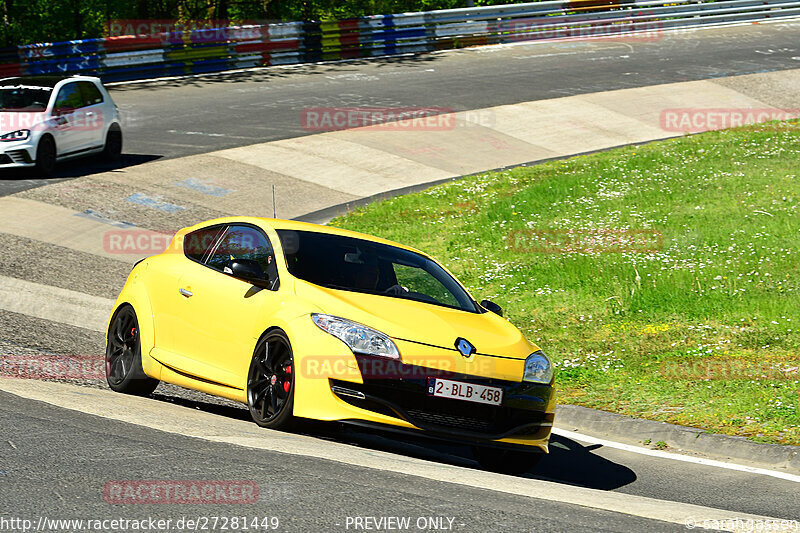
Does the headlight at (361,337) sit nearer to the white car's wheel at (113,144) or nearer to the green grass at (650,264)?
the green grass at (650,264)

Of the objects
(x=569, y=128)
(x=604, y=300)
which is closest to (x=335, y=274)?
(x=604, y=300)

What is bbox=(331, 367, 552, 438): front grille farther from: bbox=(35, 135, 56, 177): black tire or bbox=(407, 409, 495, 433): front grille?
bbox=(35, 135, 56, 177): black tire

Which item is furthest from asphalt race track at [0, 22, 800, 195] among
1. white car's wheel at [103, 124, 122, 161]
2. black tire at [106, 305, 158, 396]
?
black tire at [106, 305, 158, 396]

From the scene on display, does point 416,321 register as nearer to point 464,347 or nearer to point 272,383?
point 464,347

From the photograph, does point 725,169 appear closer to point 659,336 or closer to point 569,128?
point 569,128

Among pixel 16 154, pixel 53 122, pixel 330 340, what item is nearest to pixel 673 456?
pixel 330 340

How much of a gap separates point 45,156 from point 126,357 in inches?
409

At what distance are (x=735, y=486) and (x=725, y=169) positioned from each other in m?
11.3

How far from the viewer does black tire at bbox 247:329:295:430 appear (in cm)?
696

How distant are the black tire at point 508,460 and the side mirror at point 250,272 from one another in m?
1.93

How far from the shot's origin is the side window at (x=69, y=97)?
18.6 m

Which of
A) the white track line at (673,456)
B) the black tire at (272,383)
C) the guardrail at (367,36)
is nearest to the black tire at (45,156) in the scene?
the guardrail at (367,36)

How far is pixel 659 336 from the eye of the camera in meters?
10.6

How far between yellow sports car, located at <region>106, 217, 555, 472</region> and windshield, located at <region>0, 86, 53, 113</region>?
414 inches
